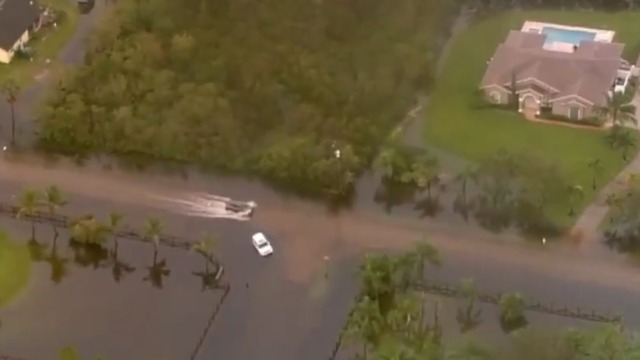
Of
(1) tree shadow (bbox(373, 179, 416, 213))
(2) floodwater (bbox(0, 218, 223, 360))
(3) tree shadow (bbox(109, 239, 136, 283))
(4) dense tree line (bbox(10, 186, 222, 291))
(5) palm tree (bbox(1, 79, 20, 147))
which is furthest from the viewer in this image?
(5) palm tree (bbox(1, 79, 20, 147))

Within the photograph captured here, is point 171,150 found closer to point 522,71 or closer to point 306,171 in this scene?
point 306,171

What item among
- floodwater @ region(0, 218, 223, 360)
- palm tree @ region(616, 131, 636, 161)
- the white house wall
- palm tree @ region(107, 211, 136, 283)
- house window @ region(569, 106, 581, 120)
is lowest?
floodwater @ region(0, 218, 223, 360)

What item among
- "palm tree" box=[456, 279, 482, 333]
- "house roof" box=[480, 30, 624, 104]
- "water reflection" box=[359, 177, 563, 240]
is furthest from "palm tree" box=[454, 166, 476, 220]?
"house roof" box=[480, 30, 624, 104]

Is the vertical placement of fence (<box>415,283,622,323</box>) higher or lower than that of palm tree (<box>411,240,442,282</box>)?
lower

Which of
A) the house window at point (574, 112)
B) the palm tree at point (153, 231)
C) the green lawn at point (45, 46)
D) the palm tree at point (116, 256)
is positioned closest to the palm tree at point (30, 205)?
the palm tree at point (116, 256)

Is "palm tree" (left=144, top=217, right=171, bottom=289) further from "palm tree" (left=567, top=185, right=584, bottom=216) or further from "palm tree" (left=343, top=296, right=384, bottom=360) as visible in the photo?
"palm tree" (left=567, top=185, right=584, bottom=216)

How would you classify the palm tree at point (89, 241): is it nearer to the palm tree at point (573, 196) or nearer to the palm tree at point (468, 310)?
the palm tree at point (468, 310)

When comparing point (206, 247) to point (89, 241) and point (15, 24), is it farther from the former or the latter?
point (15, 24)

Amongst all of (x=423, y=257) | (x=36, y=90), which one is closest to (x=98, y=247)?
(x=36, y=90)
